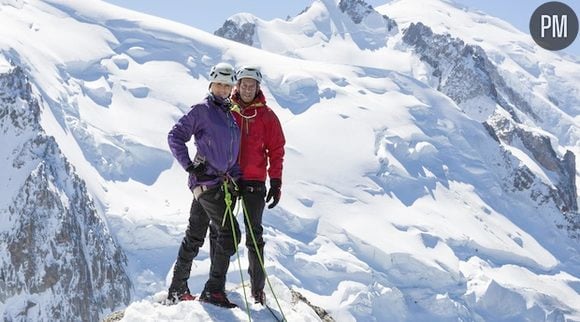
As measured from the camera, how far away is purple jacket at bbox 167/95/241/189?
786 cm

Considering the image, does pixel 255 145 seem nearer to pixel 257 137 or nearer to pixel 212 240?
pixel 257 137

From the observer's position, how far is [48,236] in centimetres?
9906

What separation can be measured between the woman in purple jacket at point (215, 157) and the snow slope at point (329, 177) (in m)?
70.0

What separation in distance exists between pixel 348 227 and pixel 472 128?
47.5 m

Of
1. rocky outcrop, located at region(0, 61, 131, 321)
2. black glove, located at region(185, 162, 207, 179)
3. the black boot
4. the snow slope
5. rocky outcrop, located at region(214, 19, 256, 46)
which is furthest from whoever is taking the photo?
rocky outcrop, located at region(214, 19, 256, 46)

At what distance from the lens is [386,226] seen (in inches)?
4161

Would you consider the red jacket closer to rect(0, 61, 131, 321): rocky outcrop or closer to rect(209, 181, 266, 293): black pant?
rect(209, 181, 266, 293): black pant

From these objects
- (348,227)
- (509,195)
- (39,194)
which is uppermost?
(39,194)

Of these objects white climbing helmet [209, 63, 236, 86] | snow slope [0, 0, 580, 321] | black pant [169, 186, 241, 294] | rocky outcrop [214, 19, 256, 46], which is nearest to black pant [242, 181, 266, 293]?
black pant [169, 186, 241, 294]

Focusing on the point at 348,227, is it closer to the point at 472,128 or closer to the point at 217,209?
the point at 472,128

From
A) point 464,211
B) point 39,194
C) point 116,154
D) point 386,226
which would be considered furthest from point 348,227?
point 39,194

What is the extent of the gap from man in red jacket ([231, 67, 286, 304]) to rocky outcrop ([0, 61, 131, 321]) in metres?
84.9

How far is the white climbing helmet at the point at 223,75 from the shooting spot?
8.02m

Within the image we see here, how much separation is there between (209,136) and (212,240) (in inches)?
48.2
